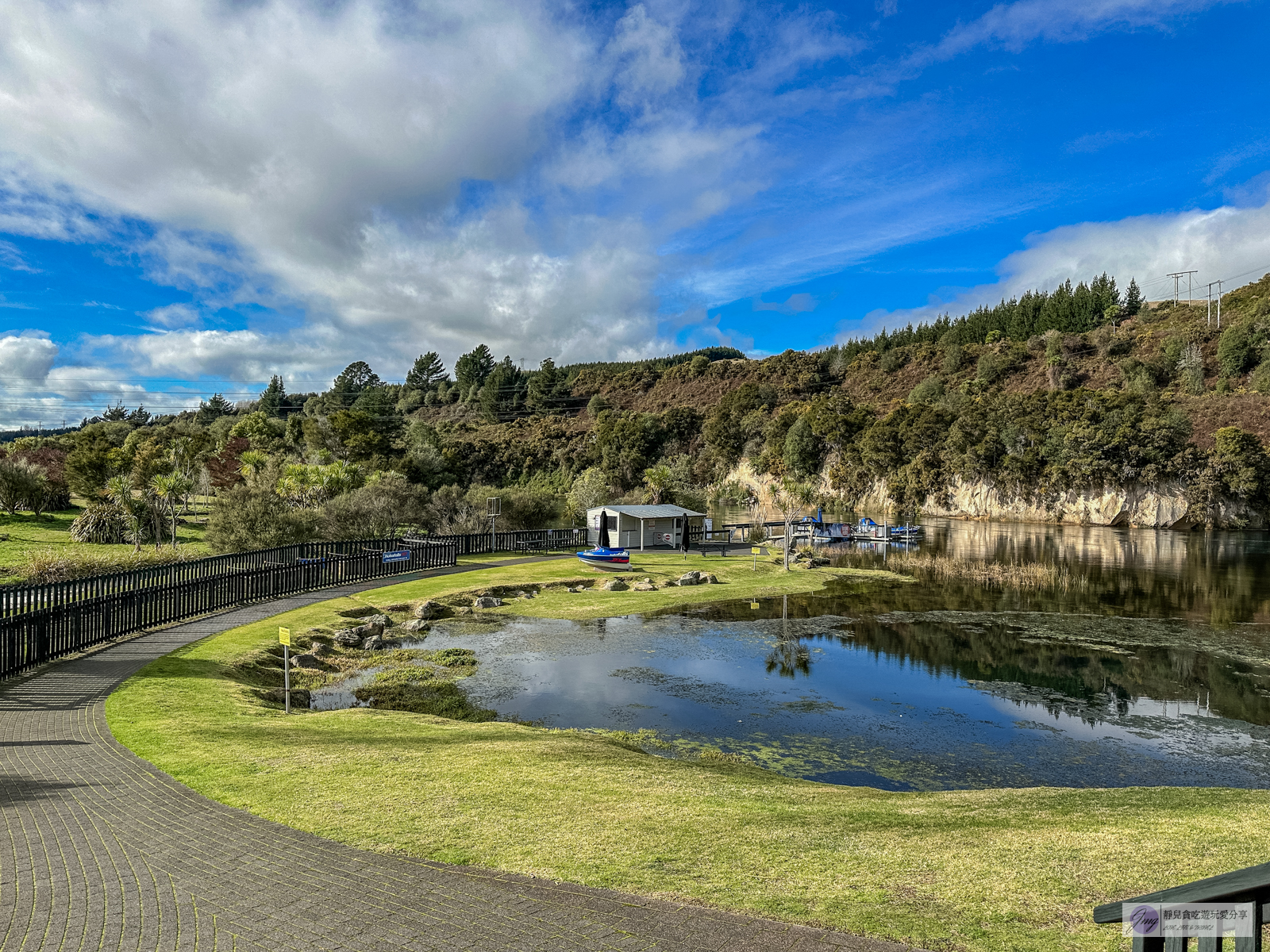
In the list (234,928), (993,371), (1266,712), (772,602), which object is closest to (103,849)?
(234,928)

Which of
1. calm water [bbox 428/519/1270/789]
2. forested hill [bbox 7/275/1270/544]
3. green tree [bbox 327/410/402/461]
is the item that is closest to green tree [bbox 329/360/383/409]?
forested hill [bbox 7/275/1270/544]

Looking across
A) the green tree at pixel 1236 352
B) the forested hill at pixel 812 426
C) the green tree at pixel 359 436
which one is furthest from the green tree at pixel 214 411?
the green tree at pixel 1236 352

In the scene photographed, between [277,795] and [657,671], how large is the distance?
12362mm

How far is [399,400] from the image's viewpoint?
16425cm

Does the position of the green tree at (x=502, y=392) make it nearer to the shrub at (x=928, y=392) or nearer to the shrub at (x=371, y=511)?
the shrub at (x=928, y=392)

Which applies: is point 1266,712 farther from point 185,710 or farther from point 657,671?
point 185,710

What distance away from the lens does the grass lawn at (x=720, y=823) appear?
21.1 ft

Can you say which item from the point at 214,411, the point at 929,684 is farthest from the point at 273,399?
the point at 929,684

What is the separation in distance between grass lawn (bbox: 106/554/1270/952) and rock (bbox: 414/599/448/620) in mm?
12494

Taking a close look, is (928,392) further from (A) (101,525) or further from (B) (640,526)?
(A) (101,525)

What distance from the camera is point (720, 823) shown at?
8.45 metres

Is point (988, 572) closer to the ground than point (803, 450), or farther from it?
closer to the ground

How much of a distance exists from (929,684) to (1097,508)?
7500cm

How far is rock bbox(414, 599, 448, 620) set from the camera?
26406 millimetres
